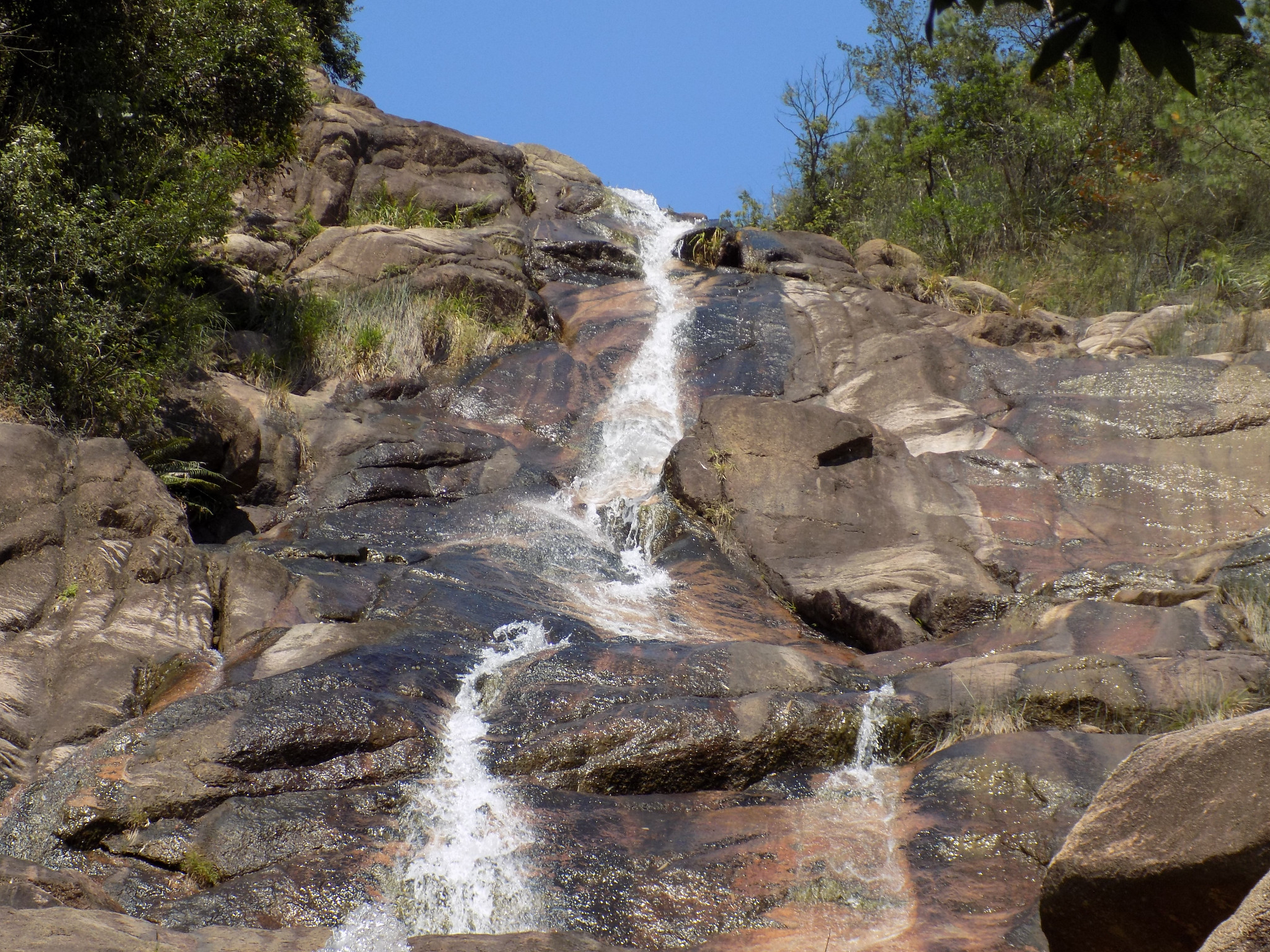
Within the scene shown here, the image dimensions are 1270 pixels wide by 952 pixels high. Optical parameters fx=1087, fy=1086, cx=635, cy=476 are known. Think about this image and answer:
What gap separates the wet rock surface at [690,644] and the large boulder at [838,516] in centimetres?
4

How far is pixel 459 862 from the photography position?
591cm

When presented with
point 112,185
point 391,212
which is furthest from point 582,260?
point 112,185

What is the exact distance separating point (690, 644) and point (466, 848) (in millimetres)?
2950

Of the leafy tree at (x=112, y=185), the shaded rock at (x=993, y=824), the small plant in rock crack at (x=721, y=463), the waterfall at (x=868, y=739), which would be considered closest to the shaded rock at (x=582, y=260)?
the leafy tree at (x=112, y=185)

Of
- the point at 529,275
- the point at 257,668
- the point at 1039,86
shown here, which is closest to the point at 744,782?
the point at 257,668

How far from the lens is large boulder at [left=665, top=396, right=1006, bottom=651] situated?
934 cm

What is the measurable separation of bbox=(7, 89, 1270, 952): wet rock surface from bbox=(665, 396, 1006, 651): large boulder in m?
0.04

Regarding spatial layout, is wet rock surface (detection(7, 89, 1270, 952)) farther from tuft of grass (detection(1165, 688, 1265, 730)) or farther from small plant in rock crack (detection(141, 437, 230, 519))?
small plant in rock crack (detection(141, 437, 230, 519))

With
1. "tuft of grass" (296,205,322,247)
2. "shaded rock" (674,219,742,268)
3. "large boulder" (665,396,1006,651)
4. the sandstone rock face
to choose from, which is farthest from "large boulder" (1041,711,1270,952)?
"tuft of grass" (296,205,322,247)

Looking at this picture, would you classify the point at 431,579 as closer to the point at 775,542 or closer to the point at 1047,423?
the point at 775,542

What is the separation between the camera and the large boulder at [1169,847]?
12.0 ft

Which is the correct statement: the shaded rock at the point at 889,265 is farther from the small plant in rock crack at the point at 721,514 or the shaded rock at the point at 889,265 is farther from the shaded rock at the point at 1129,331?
the small plant in rock crack at the point at 721,514

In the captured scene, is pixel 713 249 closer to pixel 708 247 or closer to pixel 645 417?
pixel 708 247

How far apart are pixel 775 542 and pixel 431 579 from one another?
11.4 feet
